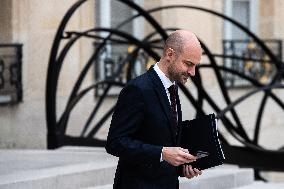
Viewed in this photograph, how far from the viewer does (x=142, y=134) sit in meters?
3.46

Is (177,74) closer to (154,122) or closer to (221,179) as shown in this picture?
(154,122)

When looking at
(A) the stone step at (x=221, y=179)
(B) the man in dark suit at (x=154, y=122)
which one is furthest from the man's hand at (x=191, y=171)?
(A) the stone step at (x=221, y=179)

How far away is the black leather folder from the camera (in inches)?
138

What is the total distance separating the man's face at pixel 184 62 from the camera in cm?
336

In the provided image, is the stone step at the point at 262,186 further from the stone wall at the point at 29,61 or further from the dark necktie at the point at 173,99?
the dark necktie at the point at 173,99

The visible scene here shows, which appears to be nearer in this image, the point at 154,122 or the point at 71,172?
the point at 154,122

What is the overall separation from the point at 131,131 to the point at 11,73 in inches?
247

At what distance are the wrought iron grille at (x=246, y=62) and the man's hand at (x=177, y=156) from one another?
395 inches

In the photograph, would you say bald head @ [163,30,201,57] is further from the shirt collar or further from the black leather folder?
the black leather folder

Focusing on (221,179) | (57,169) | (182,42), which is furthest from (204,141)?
(221,179)

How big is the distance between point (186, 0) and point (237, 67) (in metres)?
1.70

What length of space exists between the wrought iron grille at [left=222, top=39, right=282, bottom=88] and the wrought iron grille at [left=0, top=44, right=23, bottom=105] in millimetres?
4536

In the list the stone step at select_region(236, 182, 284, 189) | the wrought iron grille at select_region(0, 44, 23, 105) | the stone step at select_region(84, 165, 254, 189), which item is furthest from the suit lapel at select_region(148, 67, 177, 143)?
the wrought iron grille at select_region(0, 44, 23, 105)

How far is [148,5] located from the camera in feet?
40.0
